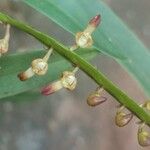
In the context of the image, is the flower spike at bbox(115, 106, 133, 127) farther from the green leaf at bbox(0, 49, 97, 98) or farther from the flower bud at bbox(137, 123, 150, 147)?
the green leaf at bbox(0, 49, 97, 98)

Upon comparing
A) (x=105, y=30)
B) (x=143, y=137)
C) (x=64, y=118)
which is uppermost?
(x=64, y=118)

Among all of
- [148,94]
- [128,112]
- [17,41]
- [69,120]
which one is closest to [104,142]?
[69,120]

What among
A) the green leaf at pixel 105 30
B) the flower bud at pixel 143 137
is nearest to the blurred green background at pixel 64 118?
the green leaf at pixel 105 30

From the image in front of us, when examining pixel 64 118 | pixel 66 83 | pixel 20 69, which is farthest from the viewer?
pixel 64 118

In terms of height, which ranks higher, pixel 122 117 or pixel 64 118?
pixel 64 118

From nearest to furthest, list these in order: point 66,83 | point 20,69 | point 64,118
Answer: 1. point 66,83
2. point 20,69
3. point 64,118

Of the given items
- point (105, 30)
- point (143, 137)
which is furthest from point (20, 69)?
point (143, 137)

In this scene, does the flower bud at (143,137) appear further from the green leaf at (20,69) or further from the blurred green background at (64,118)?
the blurred green background at (64,118)

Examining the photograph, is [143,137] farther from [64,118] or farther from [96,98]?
[64,118]
